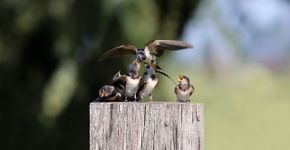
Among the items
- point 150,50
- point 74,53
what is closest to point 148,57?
point 150,50

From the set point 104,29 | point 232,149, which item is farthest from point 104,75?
point 232,149

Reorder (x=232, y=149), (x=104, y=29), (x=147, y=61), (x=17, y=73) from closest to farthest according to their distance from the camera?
(x=147, y=61)
(x=104, y=29)
(x=17, y=73)
(x=232, y=149)

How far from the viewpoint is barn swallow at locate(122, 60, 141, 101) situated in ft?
6.24

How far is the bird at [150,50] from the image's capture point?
198cm

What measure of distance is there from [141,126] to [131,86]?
0.16m

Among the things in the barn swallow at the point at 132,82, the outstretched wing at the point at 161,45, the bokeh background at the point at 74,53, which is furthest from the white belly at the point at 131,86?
the bokeh background at the point at 74,53

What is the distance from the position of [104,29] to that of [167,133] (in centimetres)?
266

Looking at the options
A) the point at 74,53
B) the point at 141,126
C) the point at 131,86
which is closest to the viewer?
the point at 141,126

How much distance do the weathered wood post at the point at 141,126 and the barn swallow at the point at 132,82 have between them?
0.33 ft

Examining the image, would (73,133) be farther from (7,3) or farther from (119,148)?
(119,148)

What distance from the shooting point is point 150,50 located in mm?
2004

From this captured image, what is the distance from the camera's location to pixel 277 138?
8219mm

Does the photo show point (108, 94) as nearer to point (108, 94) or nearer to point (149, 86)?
point (108, 94)

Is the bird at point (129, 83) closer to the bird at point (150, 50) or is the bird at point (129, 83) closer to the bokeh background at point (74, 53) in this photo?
the bird at point (150, 50)
